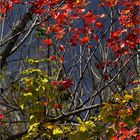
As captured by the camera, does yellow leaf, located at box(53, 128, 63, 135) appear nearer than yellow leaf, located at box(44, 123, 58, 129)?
Yes

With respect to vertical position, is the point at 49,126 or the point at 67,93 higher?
the point at 67,93

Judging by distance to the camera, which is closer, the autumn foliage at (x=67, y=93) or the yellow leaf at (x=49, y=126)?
the autumn foliage at (x=67, y=93)

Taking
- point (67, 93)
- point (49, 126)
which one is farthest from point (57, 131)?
point (67, 93)

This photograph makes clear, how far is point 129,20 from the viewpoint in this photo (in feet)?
22.4

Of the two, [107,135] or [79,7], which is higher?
[79,7]

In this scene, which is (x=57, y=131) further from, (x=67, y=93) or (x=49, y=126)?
(x=67, y=93)

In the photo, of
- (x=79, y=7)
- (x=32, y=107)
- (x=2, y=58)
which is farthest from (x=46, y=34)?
(x=32, y=107)

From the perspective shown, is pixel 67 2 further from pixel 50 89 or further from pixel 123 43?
pixel 50 89

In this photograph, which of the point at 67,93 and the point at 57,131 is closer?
the point at 57,131

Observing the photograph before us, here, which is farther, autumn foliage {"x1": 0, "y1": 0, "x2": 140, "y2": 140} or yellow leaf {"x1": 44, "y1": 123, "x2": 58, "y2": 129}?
yellow leaf {"x1": 44, "y1": 123, "x2": 58, "y2": 129}

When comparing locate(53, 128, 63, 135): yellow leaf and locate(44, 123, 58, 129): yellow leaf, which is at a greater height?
locate(44, 123, 58, 129): yellow leaf

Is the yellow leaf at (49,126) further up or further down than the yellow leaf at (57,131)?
further up

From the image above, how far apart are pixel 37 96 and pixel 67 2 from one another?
6.80 ft

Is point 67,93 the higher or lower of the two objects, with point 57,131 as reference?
higher
